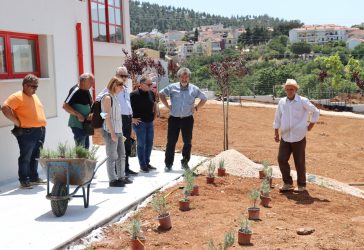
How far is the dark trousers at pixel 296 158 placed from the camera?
7.61 m

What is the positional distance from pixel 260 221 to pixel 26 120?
366cm

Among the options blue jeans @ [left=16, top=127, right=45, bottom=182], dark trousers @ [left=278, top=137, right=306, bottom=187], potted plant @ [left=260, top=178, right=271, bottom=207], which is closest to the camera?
potted plant @ [left=260, top=178, right=271, bottom=207]

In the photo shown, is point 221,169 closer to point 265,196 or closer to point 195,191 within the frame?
point 195,191

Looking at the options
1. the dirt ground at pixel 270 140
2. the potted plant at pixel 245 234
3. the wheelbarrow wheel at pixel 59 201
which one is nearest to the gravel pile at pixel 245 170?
the dirt ground at pixel 270 140

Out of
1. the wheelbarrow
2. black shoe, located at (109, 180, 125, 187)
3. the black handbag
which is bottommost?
black shoe, located at (109, 180, 125, 187)

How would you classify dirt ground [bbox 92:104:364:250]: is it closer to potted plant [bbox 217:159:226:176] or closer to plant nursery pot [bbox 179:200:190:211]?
plant nursery pot [bbox 179:200:190:211]

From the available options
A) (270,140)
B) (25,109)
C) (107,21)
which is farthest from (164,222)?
(107,21)

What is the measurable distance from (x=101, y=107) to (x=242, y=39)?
137 m

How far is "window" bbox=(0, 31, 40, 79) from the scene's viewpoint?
313 inches

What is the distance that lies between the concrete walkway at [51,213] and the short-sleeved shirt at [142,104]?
1.03 meters

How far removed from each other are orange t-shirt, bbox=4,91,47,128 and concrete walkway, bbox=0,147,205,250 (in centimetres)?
100

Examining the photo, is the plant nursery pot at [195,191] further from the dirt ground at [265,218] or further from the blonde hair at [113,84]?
the blonde hair at [113,84]

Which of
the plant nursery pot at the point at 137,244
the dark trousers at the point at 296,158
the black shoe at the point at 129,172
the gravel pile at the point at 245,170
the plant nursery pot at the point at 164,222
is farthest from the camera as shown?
the gravel pile at the point at 245,170

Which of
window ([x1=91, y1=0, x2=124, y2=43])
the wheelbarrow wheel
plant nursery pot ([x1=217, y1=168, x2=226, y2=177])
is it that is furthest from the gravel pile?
window ([x1=91, y1=0, x2=124, y2=43])
